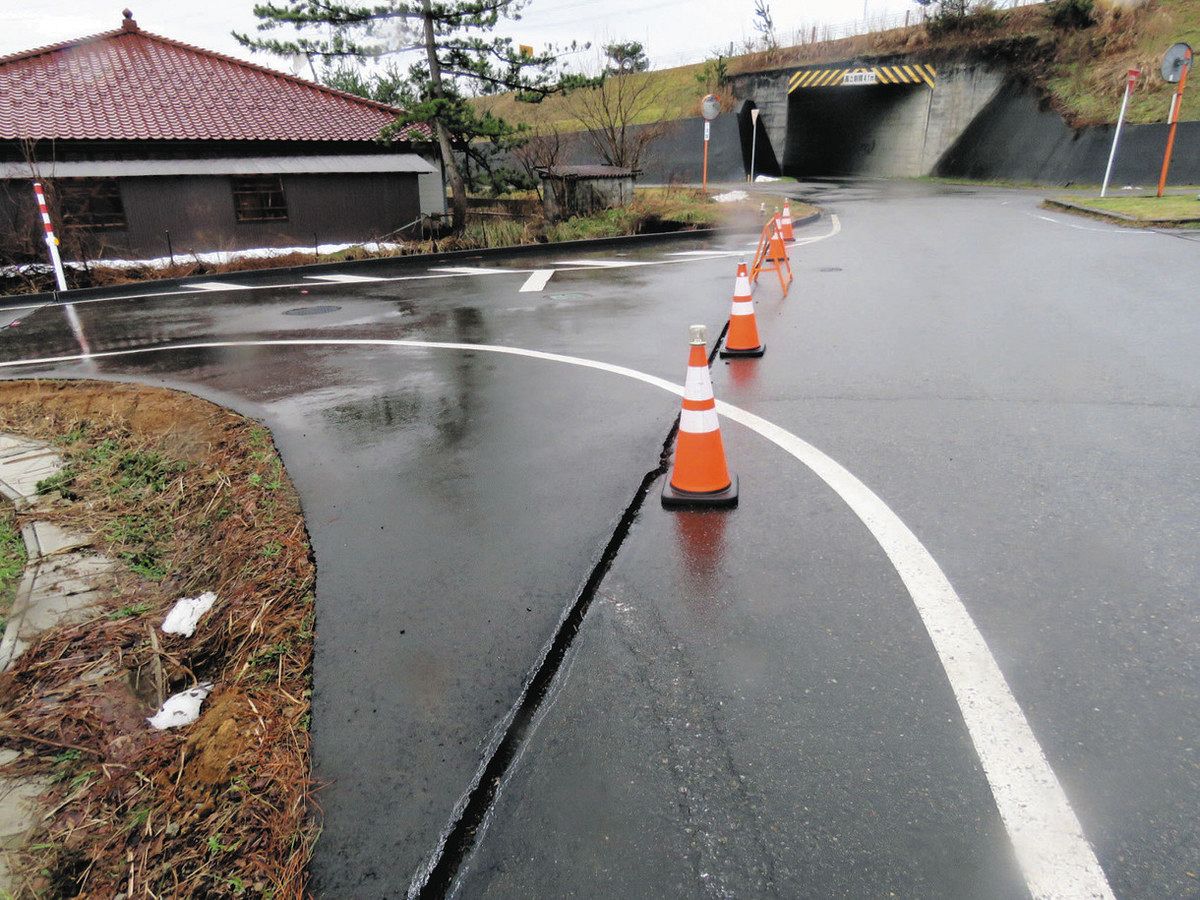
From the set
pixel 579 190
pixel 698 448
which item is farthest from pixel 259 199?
pixel 698 448

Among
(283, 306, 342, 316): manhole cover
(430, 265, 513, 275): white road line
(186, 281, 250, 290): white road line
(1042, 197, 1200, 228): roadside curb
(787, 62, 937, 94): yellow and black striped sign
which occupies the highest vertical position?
(787, 62, 937, 94): yellow and black striped sign

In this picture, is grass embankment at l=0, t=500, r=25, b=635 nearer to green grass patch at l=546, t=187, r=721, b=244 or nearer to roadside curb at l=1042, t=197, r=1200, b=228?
green grass patch at l=546, t=187, r=721, b=244

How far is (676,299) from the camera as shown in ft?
31.6

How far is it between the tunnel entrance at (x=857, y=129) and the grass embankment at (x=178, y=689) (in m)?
38.2

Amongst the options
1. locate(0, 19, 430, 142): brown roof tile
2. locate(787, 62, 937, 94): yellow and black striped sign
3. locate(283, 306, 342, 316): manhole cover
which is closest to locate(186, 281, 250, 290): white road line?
locate(283, 306, 342, 316): manhole cover

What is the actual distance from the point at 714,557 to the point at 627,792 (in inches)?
54.8

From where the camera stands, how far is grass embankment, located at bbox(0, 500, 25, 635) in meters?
3.91

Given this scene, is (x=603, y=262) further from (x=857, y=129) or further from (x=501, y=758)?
(x=857, y=129)

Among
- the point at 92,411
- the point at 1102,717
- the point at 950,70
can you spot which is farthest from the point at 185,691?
the point at 950,70

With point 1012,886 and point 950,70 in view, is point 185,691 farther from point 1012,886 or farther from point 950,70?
point 950,70

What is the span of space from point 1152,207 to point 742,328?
1563 cm

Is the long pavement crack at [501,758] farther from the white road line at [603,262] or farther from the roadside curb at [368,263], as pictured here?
the roadside curb at [368,263]

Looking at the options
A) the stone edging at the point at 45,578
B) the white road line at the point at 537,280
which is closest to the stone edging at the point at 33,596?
the stone edging at the point at 45,578

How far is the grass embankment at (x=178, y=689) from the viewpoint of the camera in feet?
6.57
